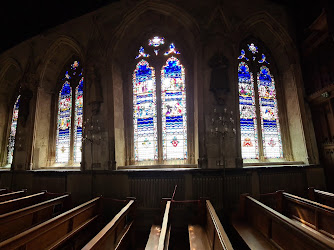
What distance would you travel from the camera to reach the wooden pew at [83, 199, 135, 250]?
1.88 metres

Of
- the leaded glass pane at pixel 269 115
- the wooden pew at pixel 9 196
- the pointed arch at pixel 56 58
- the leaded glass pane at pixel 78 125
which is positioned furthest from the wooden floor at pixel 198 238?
the pointed arch at pixel 56 58

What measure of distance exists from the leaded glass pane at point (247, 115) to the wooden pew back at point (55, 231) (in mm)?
4574

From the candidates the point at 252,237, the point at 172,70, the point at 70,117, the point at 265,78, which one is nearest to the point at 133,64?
the point at 172,70

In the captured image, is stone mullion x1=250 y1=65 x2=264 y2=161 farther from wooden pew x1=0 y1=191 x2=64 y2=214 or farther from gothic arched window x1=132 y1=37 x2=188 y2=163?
wooden pew x1=0 y1=191 x2=64 y2=214

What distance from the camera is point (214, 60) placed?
5414mm

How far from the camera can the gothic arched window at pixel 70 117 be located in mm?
6703

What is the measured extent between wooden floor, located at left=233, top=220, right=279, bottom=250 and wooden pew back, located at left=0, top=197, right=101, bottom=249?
2730 millimetres

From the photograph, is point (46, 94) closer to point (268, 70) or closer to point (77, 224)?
point (77, 224)

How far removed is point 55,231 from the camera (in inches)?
107

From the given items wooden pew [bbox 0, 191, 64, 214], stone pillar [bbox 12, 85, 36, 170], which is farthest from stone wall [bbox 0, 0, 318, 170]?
wooden pew [bbox 0, 191, 64, 214]

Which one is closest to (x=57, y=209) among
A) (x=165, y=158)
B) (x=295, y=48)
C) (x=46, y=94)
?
(x=165, y=158)

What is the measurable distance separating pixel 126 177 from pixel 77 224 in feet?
6.33

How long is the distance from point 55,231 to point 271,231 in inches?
123

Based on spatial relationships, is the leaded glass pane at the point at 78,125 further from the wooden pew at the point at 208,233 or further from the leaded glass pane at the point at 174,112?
the wooden pew at the point at 208,233
